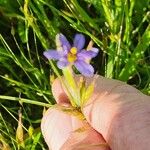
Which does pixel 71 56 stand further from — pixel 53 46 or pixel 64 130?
pixel 53 46

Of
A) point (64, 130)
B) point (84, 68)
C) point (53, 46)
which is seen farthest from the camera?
point (53, 46)

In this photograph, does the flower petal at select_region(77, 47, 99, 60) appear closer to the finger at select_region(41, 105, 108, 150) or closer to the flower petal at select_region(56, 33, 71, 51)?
Result: the flower petal at select_region(56, 33, 71, 51)

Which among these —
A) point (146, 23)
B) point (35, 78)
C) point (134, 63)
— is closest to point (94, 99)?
point (134, 63)

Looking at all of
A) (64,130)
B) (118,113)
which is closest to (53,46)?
(64,130)

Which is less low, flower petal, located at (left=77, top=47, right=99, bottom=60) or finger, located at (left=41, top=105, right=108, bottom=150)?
flower petal, located at (left=77, top=47, right=99, bottom=60)

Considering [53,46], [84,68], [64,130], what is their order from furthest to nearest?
[53,46] < [64,130] < [84,68]

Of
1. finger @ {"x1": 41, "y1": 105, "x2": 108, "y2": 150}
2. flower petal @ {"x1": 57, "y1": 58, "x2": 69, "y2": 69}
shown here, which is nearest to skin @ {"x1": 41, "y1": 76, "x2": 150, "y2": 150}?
finger @ {"x1": 41, "y1": 105, "x2": 108, "y2": 150}

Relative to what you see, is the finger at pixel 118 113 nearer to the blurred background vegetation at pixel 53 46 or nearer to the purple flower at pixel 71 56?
the purple flower at pixel 71 56

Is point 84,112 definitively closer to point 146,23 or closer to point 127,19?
point 127,19

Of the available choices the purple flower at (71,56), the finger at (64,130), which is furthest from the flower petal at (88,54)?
the finger at (64,130)
